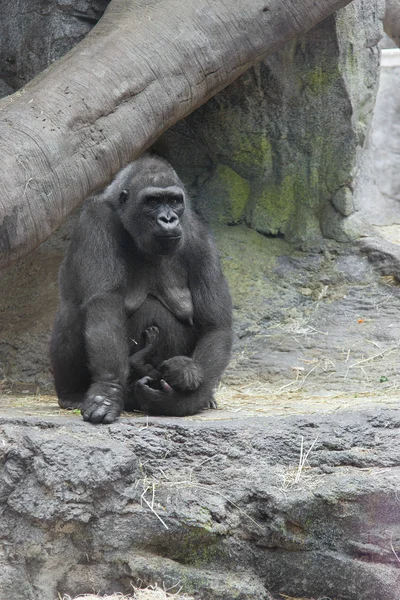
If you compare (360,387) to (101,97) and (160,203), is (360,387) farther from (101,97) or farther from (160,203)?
(101,97)

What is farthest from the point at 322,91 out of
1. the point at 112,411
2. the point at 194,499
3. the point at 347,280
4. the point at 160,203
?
the point at 194,499

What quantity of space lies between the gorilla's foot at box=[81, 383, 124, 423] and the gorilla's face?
931 mm

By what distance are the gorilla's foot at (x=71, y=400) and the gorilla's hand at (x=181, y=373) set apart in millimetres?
601

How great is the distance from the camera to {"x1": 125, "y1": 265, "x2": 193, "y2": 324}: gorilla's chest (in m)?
5.75

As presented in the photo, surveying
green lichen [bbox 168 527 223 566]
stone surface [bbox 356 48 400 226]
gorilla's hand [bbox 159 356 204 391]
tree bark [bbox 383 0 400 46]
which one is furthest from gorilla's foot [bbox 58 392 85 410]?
stone surface [bbox 356 48 400 226]

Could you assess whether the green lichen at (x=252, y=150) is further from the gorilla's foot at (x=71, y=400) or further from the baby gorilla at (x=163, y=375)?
the gorilla's foot at (x=71, y=400)

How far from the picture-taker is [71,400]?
5676mm

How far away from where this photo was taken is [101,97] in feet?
18.2

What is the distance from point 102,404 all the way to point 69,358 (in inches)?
32.2

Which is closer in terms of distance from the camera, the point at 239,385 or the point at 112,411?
the point at 112,411

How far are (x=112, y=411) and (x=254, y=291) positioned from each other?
2902 millimetres

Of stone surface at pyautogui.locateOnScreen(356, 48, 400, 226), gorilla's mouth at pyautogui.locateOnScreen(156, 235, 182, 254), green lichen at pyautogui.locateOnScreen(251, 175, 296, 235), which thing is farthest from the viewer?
stone surface at pyautogui.locateOnScreen(356, 48, 400, 226)

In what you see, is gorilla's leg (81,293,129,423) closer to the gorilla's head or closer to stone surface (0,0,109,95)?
the gorilla's head

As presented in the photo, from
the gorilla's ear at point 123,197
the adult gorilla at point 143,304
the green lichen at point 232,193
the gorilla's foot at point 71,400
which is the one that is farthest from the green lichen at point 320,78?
the gorilla's foot at point 71,400
